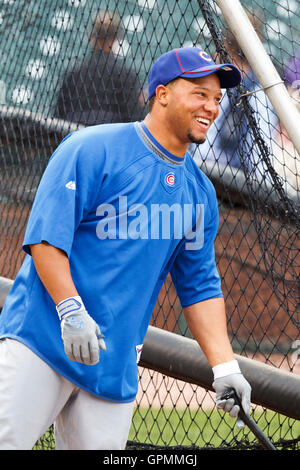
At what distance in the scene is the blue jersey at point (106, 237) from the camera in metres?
1.99

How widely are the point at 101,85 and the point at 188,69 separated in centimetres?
319

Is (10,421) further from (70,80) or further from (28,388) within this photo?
(70,80)

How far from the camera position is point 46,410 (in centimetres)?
203

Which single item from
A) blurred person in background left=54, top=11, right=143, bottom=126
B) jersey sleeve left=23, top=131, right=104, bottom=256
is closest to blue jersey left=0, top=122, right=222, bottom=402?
jersey sleeve left=23, top=131, right=104, bottom=256

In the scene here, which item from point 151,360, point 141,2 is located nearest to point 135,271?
point 151,360

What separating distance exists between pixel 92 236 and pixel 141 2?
449 centimetres

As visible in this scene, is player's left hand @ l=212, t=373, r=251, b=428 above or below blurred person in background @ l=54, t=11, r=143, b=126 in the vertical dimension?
below

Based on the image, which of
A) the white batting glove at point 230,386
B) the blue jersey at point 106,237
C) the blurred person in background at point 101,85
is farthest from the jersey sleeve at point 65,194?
the blurred person in background at point 101,85

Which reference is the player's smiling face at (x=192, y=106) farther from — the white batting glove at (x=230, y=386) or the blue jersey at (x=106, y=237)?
the white batting glove at (x=230, y=386)

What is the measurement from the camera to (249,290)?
19.4 feet

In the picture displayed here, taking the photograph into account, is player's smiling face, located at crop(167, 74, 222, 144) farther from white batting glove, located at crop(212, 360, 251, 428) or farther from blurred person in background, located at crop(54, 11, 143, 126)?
blurred person in background, located at crop(54, 11, 143, 126)

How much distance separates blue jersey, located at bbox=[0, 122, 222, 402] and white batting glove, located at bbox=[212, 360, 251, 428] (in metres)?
0.27

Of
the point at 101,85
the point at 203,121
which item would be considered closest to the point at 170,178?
the point at 203,121

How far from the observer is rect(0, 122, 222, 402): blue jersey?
1987mm
